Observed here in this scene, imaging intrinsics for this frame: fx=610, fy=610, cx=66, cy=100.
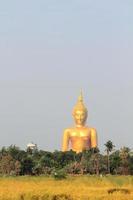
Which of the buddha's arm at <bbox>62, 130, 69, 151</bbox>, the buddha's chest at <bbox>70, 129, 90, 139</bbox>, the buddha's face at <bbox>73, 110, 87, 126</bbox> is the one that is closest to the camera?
the buddha's chest at <bbox>70, 129, 90, 139</bbox>

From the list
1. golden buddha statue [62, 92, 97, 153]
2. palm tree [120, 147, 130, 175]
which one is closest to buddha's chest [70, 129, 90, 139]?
golden buddha statue [62, 92, 97, 153]

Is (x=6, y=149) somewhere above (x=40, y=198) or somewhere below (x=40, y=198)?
above

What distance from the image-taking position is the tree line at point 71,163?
74.1 meters

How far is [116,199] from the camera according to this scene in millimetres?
23328

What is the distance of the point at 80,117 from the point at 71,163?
9554mm

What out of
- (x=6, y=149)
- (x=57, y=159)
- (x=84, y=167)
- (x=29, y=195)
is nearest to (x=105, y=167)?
(x=84, y=167)

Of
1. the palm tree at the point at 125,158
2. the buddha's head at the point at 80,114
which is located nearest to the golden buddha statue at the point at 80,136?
the buddha's head at the point at 80,114

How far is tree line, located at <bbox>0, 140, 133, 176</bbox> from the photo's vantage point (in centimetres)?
7406

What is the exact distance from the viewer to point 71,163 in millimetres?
76188

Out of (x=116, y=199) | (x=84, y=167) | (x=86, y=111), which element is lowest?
(x=116, y=199)

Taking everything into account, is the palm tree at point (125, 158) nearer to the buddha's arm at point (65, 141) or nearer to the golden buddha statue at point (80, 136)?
the golden buddha statue at point (80, 136)

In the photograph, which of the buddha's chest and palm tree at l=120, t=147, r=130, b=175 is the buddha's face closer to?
the buddha's chest

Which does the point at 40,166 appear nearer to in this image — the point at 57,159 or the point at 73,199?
the point at 57,159

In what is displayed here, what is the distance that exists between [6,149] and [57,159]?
26.2 ft
